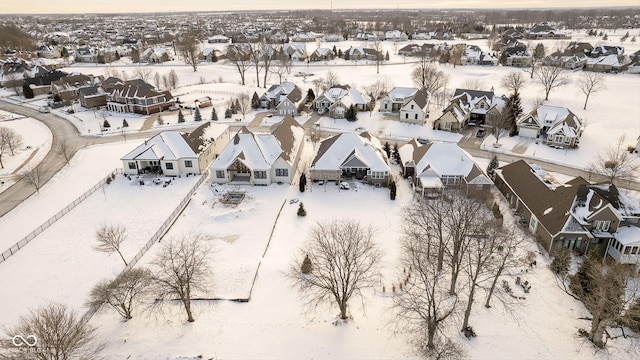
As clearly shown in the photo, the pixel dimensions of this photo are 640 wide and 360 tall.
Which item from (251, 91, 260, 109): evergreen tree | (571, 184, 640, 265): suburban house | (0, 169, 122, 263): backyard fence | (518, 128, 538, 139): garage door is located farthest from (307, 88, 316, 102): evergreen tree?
(571, 184, 640, 265): suburban house

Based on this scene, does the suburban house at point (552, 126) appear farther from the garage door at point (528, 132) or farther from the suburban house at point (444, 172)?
the suburban house at point (444, 172)

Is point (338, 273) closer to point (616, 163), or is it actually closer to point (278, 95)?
point (616, 163)

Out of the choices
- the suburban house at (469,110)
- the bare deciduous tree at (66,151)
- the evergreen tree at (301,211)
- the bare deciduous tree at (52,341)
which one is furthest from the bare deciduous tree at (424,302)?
the bare deciduous tree at (66,151)

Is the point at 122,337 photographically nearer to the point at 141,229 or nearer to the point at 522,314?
the point at 141,229


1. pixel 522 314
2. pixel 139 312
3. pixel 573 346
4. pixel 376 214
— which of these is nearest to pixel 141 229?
pixel 139 312

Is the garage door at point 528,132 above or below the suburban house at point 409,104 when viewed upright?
below

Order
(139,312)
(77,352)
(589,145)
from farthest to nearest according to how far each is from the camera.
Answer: (589,145)
(139,312)
(77,352)
